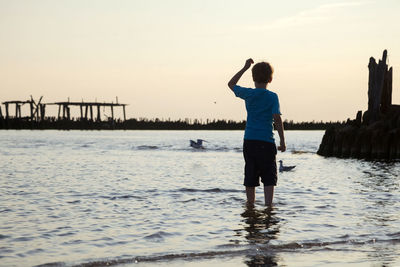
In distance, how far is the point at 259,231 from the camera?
6.15 meters

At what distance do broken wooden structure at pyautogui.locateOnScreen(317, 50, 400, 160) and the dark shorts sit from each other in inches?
735

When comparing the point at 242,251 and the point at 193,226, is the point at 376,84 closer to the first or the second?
the point at 193,226

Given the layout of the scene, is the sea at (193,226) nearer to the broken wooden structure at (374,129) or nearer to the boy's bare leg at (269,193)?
the boy's bare leg at (269,193)

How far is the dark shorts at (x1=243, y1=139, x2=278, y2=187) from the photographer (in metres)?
7.13

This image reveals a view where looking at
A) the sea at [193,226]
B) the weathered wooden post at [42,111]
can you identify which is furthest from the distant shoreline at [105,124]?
the sea at [193,226]

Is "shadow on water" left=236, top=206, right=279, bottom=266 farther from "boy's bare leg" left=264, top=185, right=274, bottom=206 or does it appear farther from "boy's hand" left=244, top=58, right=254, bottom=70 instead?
"boy's hand" left=244, top=58, right=254, bottom=70

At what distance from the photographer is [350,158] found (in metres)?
26.1

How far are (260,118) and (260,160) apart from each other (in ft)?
1.64

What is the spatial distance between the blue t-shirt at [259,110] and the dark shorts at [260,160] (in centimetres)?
7

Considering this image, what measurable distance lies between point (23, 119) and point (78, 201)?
70.8m

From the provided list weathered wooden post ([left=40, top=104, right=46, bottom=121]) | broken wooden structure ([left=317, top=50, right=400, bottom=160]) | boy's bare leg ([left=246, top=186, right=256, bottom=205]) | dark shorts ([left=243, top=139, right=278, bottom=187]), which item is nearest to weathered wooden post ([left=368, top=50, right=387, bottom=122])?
broken wooden structure ([left=317, top=50, right=400, bottom=160])

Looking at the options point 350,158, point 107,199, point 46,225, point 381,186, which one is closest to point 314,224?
point 46,225

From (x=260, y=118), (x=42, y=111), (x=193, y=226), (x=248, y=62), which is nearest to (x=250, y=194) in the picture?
(x=260, y=118)

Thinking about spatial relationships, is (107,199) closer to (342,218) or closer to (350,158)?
(342,218)
